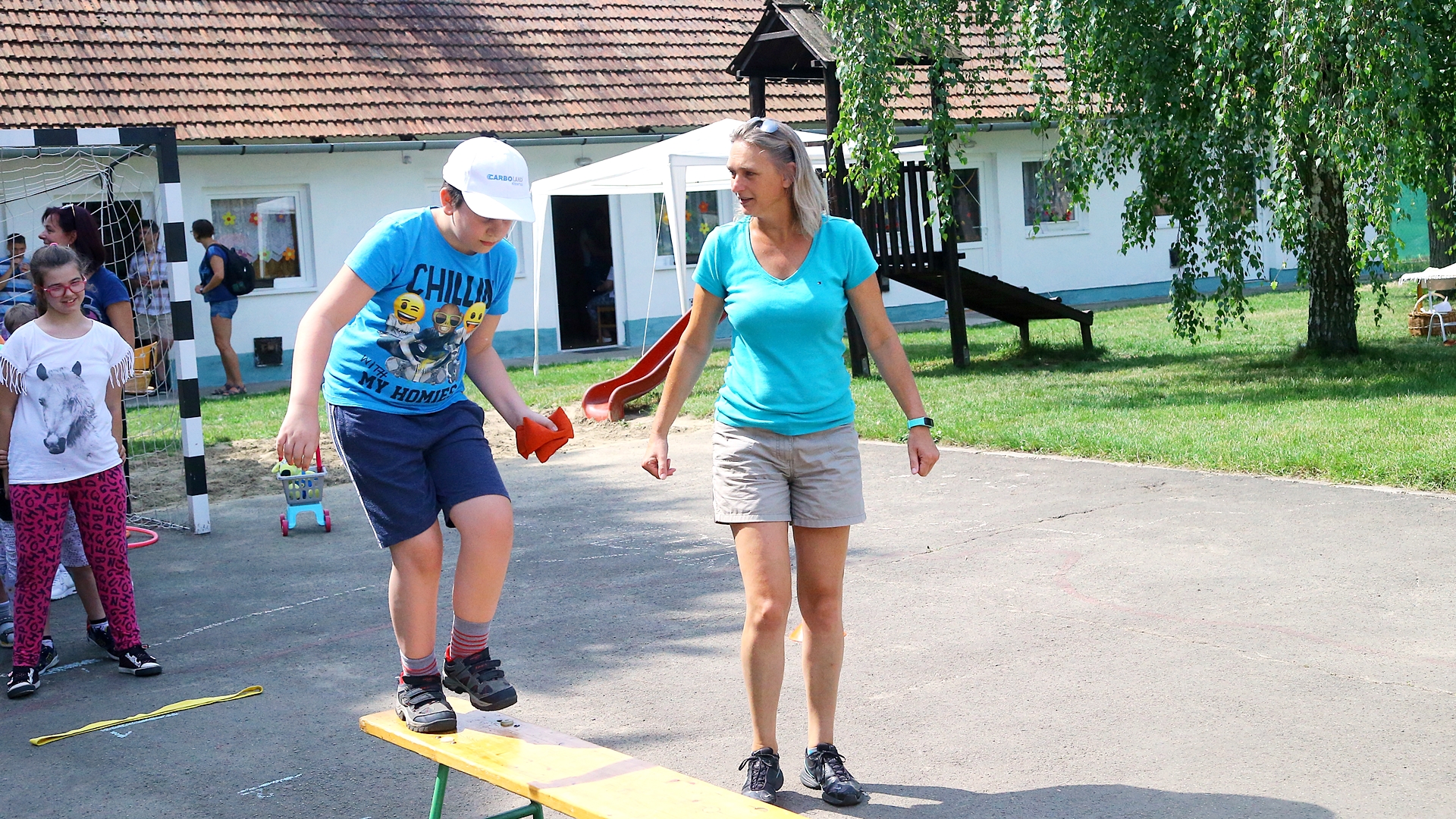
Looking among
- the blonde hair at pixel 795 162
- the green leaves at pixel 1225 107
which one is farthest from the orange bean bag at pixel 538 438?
the green leaves at pixel 1225 107

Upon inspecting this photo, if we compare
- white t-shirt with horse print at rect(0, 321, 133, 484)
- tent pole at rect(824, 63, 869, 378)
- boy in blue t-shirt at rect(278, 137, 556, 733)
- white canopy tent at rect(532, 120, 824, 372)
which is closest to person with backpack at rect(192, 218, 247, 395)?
white canopy tent at rect(532, 120, 824, 372)

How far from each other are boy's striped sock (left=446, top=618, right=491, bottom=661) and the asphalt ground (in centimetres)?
54

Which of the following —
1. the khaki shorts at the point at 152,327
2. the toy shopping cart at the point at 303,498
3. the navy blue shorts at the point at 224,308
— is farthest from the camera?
the navy blue shorts at the point at 224,308

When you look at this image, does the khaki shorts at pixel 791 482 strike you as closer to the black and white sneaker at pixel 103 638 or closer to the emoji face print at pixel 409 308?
the emoji face print at pixel 409 308

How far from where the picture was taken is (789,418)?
4059 millimetres

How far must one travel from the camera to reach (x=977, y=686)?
5105 millimetres

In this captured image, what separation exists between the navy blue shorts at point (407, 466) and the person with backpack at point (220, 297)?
47.6 feet

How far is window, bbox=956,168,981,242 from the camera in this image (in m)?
25.0

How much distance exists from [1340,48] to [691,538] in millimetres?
5965

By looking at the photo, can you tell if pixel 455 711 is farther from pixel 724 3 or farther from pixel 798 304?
pixel 724 3

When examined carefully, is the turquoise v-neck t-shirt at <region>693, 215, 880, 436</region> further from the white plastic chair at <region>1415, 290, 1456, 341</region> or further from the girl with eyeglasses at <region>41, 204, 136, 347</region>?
the white plastic chair at <region>1415, 290, 1456, 341</region>

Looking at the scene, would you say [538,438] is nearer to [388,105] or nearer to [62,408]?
[62,408]

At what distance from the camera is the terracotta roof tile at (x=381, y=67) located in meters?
18.3

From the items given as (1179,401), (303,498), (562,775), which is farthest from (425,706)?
(1179,401)
